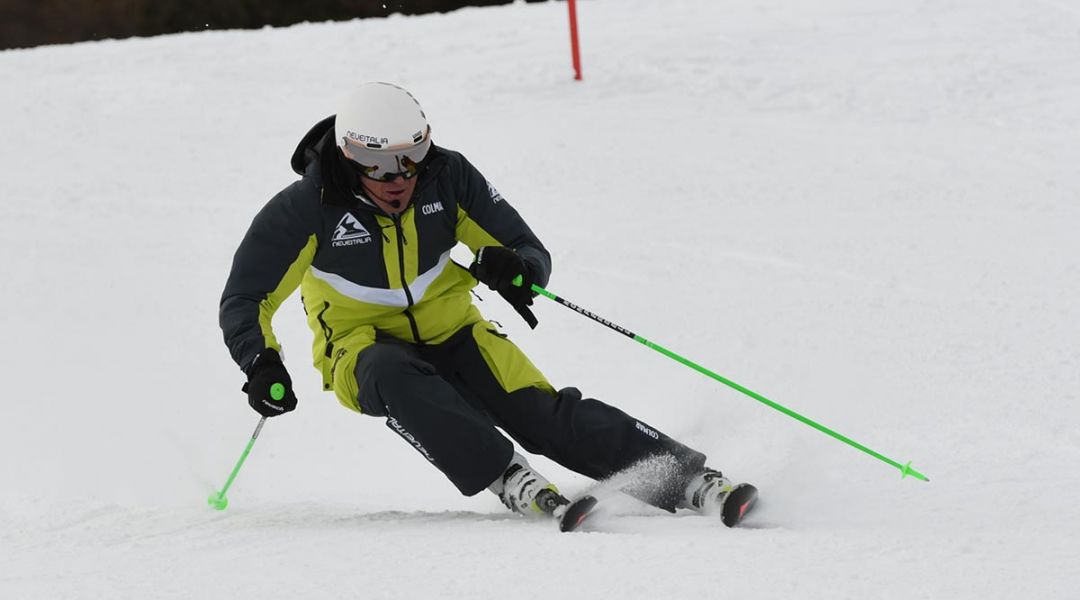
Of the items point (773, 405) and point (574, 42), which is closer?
point (773, 405)

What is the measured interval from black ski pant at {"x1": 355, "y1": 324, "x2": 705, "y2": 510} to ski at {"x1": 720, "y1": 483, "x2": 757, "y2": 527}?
28 cm

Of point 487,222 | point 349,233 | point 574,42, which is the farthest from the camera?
point 574,42

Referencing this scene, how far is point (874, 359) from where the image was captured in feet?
16.5

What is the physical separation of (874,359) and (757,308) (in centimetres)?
85

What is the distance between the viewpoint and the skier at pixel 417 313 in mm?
3500

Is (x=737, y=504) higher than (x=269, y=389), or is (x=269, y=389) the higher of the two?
(x=269, y=389)

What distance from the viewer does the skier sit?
3.50 meters

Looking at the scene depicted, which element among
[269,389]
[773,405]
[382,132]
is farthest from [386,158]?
[773,405]

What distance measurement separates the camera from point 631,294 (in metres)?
6.10

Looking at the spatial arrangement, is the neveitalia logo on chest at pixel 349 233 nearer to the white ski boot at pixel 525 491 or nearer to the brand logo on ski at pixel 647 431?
the white ski boot at pixel 525 491

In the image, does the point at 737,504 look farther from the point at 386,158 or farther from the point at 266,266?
the point at 266,266

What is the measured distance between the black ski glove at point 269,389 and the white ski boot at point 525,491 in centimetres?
65

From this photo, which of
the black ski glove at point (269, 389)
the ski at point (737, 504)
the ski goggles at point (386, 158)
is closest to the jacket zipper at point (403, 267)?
the ski goggles at point (386, 158)

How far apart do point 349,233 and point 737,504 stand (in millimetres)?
1447
